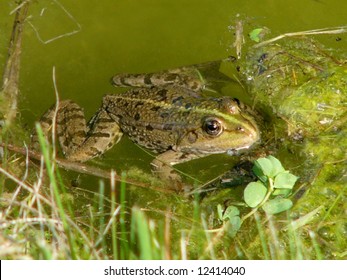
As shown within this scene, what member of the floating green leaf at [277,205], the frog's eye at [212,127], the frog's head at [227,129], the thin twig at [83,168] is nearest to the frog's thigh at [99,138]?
the thin twig at [83,168]

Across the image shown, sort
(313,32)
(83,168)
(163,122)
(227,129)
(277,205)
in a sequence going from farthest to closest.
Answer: (313,32)
(163,122)
(83,168)
(227,129)
(277,205)

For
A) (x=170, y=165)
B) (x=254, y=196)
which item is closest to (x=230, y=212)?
(x=254, y=196)

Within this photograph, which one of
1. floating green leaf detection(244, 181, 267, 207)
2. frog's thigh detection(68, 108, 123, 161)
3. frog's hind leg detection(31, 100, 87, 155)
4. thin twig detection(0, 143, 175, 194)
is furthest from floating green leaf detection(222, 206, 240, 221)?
frog's hind leg detection(31, 100, 87, 155)

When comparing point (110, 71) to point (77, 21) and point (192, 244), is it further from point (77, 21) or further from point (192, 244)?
point (192, 244)

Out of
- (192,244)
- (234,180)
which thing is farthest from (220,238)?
(234,180)

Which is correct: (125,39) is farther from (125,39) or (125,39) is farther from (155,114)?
(155,114)

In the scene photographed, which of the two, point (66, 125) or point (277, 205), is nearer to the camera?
point (277, 205)

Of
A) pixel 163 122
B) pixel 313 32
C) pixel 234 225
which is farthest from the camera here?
pixel 313 32

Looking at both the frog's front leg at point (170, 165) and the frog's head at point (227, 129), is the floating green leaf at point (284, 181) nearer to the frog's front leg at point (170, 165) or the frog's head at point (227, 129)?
the frog's head at point (227, 129)

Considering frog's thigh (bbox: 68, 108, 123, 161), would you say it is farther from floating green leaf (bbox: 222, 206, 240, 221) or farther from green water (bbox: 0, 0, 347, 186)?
floating green leaf (bbox: 222, 206, 240, 221)
